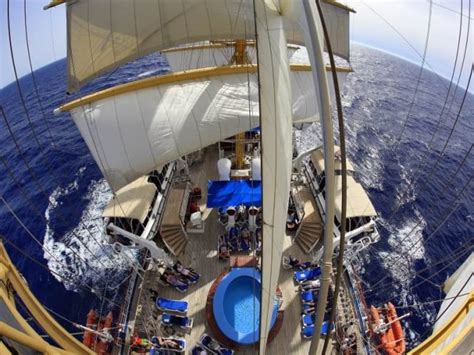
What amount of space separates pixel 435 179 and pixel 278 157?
3786cm

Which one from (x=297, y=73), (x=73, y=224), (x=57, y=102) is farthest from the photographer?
(x=57, y=102)

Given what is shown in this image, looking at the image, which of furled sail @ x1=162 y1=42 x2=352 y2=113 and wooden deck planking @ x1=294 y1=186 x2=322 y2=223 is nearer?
wooden deck planking @ x1=294 y1=186 x2=322 y2=223

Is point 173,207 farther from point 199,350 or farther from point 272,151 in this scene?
point 272,151

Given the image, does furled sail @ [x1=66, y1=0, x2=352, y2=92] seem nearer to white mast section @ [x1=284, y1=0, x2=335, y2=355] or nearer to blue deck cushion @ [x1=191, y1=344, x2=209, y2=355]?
white mast section @ [x1=284, y1=0, x2=335, y2=355]

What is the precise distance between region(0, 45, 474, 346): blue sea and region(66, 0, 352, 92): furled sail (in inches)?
263

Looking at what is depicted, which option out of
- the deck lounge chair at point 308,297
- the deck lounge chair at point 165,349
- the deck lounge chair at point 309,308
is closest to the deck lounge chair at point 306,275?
the deck lounge chair at point 308,297

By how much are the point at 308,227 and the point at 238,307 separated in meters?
7.17

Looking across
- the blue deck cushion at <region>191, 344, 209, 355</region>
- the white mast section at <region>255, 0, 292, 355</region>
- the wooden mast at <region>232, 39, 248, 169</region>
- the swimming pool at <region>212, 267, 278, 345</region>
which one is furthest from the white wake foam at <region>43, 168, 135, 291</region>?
the white mast section at <region>255, 0, 292, 355</region>

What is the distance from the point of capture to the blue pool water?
14.3 metres

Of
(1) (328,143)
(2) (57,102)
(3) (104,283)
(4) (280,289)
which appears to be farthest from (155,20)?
(2) (57,102)

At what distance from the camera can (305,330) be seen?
1480 cm

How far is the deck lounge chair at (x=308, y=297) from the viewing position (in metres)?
16.0

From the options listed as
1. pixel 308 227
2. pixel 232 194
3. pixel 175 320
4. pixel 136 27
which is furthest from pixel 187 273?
pixel 136 27

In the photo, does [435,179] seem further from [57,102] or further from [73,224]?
[57,102]
